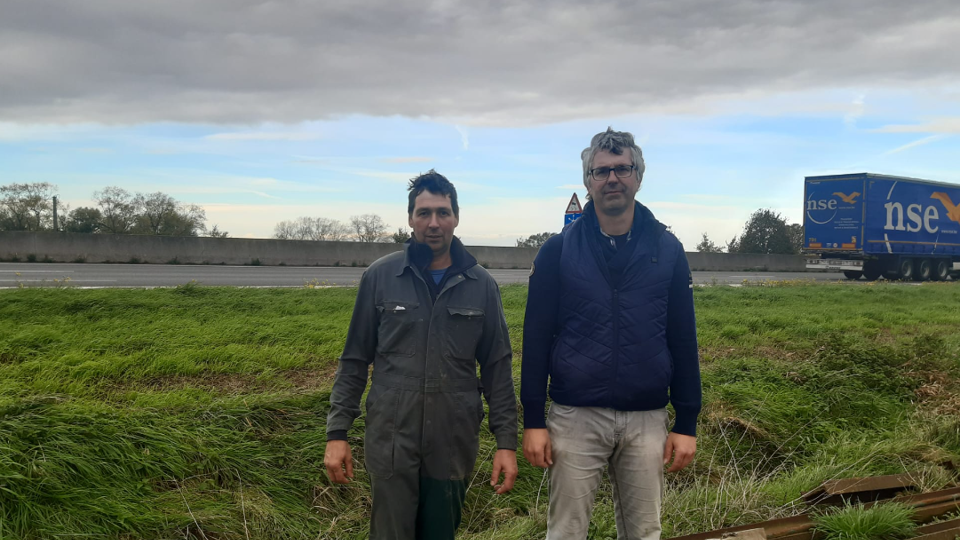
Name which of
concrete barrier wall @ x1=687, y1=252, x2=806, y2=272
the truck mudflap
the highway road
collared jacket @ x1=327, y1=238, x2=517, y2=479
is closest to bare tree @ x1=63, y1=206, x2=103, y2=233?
the highway road

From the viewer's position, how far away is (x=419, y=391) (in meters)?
2.61

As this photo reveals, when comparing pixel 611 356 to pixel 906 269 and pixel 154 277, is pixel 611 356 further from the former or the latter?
pixel 906 269

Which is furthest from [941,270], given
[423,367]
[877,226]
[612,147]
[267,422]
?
[423,367]

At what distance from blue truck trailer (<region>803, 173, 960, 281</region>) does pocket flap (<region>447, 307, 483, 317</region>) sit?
24.9 metres

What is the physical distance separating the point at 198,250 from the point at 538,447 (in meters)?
20.1

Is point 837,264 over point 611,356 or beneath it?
over

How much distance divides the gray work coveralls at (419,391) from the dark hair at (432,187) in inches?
7.2

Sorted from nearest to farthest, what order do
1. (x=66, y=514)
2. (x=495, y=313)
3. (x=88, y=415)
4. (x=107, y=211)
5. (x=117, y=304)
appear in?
(x=495, y=313) < (x=66, y=514) < (x=88, y=415) < (x=117, y=304) < (x=107, y=211)

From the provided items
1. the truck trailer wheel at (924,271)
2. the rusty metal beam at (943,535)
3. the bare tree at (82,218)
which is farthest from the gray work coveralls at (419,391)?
the bare tree at (82,218)

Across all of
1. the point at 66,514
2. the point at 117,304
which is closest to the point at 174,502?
the point at 66,514

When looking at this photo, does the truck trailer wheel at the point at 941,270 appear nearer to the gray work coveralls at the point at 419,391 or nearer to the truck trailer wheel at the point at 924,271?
the truck trailer wheel at the point at 924,271

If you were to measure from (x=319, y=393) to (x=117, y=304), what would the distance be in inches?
152

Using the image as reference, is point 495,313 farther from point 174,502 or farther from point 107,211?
point 107,211

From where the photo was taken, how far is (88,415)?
3.92 metres
